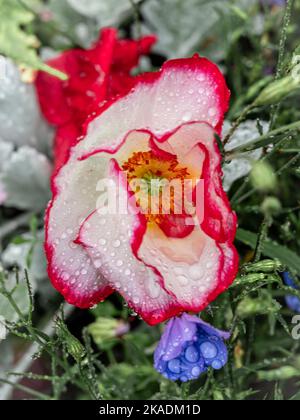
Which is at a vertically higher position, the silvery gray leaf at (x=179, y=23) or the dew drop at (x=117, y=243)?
the silvery gray leaf at (x=179, y=23)

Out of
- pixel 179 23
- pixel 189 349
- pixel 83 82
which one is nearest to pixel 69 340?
pixel 189 349

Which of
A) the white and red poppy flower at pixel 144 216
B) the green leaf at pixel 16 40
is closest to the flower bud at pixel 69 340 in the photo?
the white and red poppy flower at pixel 144 216

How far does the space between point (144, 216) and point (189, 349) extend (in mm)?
90

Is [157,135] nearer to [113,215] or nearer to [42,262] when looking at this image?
[113,215]

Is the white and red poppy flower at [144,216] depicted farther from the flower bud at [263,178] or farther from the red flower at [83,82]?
the red flower at [83,82]

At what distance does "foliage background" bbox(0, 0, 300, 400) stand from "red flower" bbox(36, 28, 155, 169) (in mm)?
40

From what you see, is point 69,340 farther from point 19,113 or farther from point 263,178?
point 19,113

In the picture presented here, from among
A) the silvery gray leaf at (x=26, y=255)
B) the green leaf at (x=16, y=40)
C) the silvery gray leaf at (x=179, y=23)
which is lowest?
the silvery gray leaf at (x=26, y=255)

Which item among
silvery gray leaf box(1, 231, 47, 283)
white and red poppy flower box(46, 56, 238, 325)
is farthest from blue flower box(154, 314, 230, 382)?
silvery gray leaf box(1, 231, 47, 283)

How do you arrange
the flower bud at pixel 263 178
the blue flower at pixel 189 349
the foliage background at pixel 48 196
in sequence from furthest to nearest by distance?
the foliage background at pixel 48 196 → the blue flower at pixel 189 349 → the flower bud at pixel 263 178

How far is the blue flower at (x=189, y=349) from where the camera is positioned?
1.33 ft

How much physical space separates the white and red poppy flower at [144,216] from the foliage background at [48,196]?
76mm

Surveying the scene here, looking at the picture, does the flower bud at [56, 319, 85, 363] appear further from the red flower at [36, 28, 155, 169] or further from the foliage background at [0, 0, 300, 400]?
Answer: the red flower at [36, 28, 155, 169]

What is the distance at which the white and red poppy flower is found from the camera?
370 millimetres
